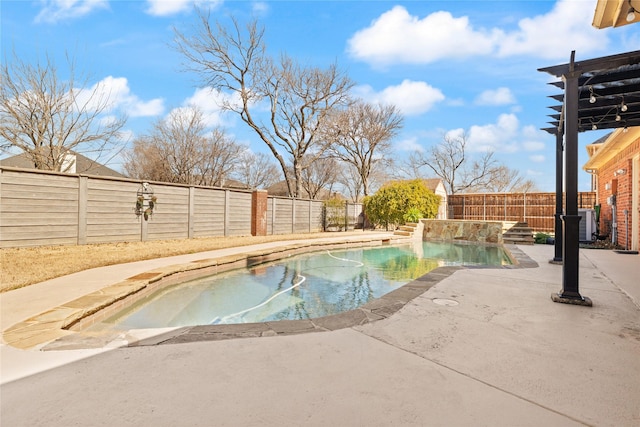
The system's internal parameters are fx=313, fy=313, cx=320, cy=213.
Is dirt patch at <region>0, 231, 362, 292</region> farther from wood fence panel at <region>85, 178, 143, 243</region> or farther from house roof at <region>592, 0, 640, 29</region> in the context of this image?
house roof at <region>592, 0, 640, 29</region>

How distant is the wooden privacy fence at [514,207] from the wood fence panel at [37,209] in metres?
17.6

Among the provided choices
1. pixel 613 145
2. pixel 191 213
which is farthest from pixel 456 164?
pixel 191 213

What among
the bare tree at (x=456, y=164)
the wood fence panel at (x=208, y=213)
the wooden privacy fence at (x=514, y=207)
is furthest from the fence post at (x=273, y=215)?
the bare tree at (x=456, y=164)

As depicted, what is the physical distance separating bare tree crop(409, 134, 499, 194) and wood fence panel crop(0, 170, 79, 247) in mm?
28598

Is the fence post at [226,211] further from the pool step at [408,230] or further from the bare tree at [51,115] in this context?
the pool step at [408,230]

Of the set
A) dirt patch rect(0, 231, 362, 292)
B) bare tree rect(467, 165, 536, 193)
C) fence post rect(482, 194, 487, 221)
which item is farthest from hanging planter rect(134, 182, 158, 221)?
bare tree rect(467, 165, 536, 193)

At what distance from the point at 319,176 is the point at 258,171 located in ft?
19.6

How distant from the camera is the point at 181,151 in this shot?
771 inches

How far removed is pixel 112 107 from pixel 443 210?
1730cm

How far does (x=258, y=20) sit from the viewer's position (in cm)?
1683

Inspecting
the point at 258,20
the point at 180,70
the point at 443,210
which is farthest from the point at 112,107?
the point at 443,210

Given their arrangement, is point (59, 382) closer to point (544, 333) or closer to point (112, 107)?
point (544, 333)

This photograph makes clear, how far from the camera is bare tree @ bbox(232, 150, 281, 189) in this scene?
2889 cm

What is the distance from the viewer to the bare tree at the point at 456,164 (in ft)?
96.8
